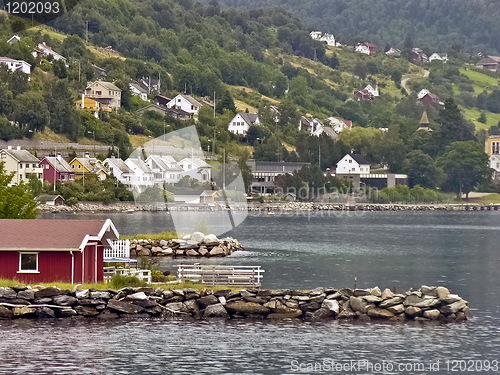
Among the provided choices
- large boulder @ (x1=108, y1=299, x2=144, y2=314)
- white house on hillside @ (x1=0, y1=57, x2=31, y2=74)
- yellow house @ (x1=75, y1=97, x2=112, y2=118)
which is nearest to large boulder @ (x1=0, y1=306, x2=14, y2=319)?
large boulder @ (x1=108, y1=299, x2=144, y2=314)

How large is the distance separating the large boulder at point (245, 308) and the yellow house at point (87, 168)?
8232cm

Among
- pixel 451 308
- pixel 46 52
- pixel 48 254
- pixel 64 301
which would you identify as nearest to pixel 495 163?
pixel 46 52

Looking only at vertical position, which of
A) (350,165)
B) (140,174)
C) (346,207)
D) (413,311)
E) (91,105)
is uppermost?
(91,105)

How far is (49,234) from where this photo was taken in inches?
1538

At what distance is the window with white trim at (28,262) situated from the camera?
38656 millimetres

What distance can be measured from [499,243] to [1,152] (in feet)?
175

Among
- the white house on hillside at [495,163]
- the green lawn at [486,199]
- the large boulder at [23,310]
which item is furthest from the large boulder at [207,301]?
the white house on hillside at [495,163]

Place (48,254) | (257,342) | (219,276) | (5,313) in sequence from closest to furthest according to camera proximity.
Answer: (257,342), (5,313), (48,254), (219,276)

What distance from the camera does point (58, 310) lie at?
36.6 meters

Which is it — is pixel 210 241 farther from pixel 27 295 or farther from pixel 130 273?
pixel 27 295

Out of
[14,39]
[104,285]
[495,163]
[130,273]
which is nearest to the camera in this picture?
[104,285]

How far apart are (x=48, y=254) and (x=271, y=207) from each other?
317 feet

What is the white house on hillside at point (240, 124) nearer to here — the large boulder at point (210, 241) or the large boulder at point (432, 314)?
the large boulder at point (210, 241)

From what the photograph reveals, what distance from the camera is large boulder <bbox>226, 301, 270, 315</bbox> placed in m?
37.3
